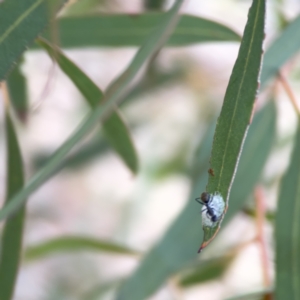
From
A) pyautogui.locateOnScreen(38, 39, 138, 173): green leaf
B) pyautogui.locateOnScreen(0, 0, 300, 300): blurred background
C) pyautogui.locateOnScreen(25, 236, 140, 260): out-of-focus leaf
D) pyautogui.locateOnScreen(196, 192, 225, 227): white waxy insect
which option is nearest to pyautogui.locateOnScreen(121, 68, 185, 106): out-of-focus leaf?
pyautogui.locateOnScreen(0, 0, 300, 300): blurred background

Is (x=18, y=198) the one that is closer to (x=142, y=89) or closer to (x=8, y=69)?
(x=8, y=69)

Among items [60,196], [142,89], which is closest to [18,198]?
[142,89]

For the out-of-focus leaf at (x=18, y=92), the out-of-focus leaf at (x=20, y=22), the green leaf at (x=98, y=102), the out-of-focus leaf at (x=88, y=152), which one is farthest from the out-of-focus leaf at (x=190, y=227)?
the out-of-focus leaf at (x=88, y=152)

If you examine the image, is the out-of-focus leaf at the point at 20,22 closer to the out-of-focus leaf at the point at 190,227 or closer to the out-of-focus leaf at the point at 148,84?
the out-of-focus leaf at the point at 190,227

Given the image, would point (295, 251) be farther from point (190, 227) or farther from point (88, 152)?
point (88, 152)

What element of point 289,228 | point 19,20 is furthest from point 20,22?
point 289,228

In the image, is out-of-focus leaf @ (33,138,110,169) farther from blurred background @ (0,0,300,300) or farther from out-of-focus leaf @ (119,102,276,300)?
out-of-focus leaf @ (119,102,276,300)
